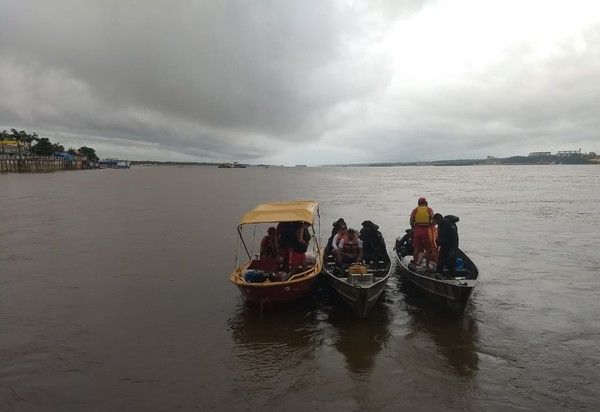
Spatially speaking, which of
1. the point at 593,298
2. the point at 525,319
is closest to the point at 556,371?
the point at 525,319

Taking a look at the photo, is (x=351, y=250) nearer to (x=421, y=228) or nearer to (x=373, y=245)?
(x=373, y=245)

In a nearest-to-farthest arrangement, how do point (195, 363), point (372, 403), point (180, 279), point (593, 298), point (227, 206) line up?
1. point (372, 403)
2. point (195, 363)
3. point (593, 298)
4. point (180, 279)
5. point (227, 206)

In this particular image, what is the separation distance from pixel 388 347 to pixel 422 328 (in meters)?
1.44

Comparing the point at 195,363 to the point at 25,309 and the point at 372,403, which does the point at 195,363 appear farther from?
the point at 25,309

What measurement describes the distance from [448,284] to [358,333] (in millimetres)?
2645

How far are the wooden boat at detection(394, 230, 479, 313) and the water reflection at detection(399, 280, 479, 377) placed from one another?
31 cm

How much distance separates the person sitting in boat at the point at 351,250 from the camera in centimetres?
1249

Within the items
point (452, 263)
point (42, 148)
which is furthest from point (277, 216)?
point (42, 148)

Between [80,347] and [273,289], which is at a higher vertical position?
[273,289]

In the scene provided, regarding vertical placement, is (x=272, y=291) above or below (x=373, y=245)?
below

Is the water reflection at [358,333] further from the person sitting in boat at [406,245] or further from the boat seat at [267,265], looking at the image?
the person sitting in boat at [406,245]

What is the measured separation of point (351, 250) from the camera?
12.6m

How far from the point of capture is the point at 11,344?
356 inches

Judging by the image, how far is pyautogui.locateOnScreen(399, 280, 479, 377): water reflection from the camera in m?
8.13
